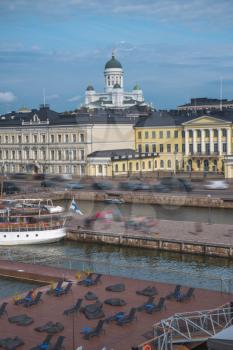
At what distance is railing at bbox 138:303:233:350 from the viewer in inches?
547

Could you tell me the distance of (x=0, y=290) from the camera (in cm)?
2038

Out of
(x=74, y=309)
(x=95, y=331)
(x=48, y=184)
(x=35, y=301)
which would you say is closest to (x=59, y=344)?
(x=95, y=331)

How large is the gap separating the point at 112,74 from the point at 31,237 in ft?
202

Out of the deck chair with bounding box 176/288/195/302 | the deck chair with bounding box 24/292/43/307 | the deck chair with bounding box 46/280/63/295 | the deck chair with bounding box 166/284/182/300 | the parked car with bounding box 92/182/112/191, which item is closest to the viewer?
the deck chair with bounding box 24/292/43/307

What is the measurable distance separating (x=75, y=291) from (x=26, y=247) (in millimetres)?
10222

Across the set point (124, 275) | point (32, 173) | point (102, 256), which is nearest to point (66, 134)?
point (32, 173)

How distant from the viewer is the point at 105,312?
16.5 meters

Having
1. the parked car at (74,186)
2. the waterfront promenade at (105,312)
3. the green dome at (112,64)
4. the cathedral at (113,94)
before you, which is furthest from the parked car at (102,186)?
the green dome at (112,64)

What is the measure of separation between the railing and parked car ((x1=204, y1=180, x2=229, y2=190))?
A: 2845 cm

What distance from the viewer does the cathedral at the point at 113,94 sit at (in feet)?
276

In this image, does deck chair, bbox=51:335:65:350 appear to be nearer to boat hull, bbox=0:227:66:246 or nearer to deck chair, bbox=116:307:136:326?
deck chair, bbox=116:307:136:326

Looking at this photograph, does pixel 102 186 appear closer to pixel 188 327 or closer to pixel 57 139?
pixel 57 139

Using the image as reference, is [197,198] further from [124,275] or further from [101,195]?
[124,275]

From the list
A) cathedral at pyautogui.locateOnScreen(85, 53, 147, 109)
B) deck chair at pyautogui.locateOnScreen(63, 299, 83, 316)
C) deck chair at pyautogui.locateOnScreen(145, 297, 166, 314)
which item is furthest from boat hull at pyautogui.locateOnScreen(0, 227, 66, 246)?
cathedral at pyautogui.locateOnScreen(85, 53, 147, 109)
